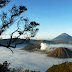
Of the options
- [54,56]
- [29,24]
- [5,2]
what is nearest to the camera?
[5,2]

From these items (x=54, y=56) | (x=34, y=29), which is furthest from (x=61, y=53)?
(x=34, y=29)

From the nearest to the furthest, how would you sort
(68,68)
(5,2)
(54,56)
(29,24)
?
(68,68)
(5,2)
(29,24)
(54,56)

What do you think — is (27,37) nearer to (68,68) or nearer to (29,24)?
(29,24)

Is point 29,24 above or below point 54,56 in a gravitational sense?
above

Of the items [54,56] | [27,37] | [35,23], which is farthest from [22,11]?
[54,56]

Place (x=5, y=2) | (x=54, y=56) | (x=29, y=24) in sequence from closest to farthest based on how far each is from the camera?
(x=5, y=2) → (x=29, y=24) → (x=54, y=56)

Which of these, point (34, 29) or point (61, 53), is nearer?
point (34, 29)

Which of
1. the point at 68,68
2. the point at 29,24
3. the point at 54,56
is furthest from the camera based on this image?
the point at 54,56

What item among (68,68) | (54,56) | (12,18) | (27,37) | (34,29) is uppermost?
(12,18)

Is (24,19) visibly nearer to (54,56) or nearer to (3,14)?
(3,14)
